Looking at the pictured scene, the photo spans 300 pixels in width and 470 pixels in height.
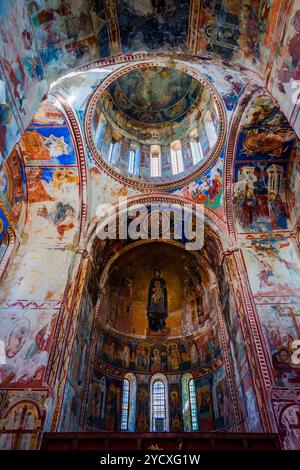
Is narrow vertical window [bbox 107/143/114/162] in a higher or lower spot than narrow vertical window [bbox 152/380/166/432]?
higher

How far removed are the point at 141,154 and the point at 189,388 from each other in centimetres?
1181

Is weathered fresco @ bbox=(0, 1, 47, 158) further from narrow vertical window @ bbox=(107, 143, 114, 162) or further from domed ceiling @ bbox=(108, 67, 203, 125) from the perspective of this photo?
domed ceiling @ bbox=(108, 67, 203, 125)

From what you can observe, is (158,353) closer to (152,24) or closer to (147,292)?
(147,292)

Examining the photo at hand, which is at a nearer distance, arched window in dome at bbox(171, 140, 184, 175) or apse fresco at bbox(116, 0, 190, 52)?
apse fresco at bbox(116, 0, 190, 52)

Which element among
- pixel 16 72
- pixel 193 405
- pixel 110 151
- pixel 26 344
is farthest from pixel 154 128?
pixel 193 405

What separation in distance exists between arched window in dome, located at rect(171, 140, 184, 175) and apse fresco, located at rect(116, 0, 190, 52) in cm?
835

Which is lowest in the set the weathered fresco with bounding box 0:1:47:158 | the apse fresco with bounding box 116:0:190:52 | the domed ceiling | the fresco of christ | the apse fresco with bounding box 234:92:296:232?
the weathered fresco with bounding box 0:1:47:158

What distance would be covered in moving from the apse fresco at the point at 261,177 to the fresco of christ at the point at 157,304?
20.0 feet

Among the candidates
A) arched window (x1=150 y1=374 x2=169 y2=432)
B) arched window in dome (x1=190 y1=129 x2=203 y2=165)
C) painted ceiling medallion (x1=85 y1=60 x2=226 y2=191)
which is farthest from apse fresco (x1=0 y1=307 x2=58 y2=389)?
arched window in dome (x1=190 y1=129 x2=203 y2=165)

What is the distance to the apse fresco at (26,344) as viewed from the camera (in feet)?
30.3

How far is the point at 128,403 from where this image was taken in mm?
13469

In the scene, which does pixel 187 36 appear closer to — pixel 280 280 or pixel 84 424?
pixel 280 280

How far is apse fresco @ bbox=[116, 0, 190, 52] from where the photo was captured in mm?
6648

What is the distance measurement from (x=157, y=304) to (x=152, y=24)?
13.0 m
